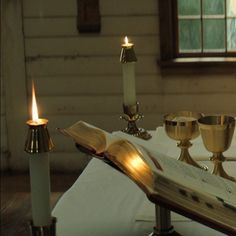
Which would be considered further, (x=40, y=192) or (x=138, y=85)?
(x=138, y=85)

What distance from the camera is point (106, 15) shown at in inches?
139

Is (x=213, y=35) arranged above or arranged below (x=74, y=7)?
below

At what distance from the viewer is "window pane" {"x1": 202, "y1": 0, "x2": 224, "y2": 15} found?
350 cm

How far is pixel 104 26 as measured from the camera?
354 cm

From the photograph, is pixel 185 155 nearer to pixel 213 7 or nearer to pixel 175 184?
pixel 175 184

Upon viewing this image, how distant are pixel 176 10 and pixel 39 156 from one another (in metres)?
2.65

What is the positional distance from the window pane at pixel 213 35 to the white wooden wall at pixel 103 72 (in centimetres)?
17

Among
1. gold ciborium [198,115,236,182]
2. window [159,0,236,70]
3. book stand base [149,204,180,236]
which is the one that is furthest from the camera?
window [159,0,236,70]

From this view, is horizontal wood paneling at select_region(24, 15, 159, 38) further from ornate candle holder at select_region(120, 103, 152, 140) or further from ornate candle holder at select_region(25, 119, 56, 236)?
ornate candle holder at select_region(25, 119, 56, 236)

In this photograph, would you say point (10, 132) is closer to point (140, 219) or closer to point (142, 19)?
point (142, 19)

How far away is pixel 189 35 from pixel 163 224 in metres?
2.51

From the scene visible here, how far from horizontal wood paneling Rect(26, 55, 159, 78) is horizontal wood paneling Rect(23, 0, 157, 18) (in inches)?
9.8

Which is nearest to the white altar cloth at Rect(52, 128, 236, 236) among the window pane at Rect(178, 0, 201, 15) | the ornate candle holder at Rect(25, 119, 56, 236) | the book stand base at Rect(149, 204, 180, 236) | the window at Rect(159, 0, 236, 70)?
the book stand base at Rect(149, 204, 180, 236)

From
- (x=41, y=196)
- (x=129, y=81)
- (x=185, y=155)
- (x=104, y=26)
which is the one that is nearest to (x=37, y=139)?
(x=41, y=196)
